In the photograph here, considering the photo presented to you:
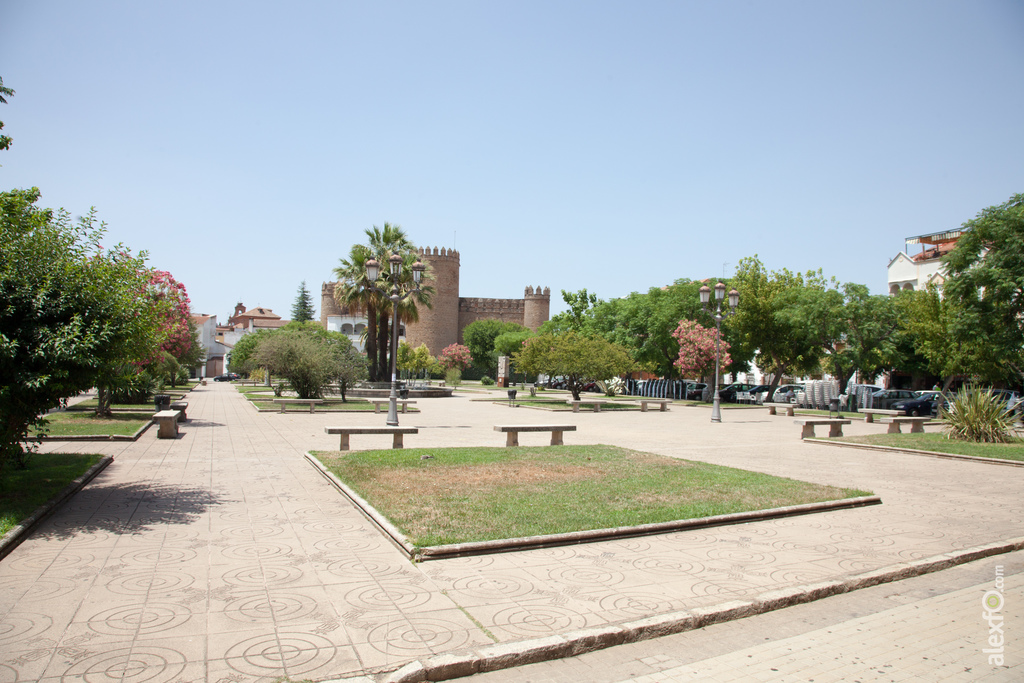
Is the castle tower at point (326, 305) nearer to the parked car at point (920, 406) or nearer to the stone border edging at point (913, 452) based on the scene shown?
the parked car at point (920, 406)

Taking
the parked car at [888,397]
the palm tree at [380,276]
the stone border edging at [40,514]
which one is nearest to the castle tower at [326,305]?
the palm tree at [380,276]

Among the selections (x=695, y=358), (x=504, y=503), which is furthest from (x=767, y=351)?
(x=504, y=503)

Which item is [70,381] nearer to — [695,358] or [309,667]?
[309,667]

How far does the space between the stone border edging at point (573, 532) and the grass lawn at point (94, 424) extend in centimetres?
888

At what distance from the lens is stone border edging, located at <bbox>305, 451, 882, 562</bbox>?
17.9 ft

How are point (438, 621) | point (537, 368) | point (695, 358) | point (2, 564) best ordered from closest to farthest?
point (438, 621) → point (2, 564) → point (537, 368) → point (695, 358)

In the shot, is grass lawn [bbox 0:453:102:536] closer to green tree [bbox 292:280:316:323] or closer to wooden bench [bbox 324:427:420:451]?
wooden bench [bbox 324:427:420:451]

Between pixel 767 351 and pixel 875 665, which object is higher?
pixel 767 351

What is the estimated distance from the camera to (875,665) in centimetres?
378

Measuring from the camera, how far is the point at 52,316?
6.97m

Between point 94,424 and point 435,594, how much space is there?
14.5 metres

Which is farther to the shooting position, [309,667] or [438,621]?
[438,621]

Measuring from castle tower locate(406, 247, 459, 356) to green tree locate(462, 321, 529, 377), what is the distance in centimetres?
416

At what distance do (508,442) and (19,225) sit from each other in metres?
8.52
